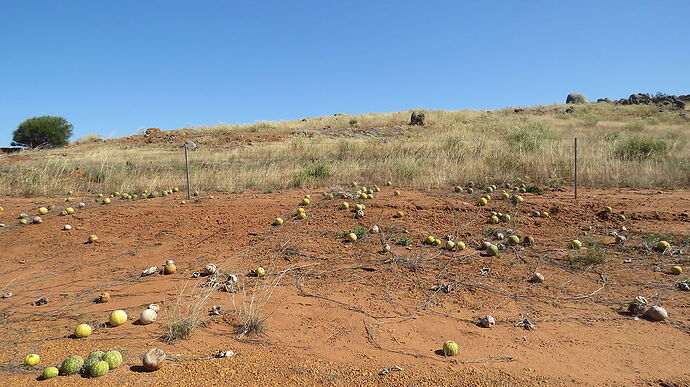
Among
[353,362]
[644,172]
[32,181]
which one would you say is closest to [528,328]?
[353,362]

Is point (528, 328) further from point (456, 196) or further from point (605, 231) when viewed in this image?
point (456, 196)

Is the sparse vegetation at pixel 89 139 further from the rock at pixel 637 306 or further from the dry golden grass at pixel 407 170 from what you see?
the rock at pixel 637 306

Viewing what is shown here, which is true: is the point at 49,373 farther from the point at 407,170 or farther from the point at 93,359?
the point at 407,170

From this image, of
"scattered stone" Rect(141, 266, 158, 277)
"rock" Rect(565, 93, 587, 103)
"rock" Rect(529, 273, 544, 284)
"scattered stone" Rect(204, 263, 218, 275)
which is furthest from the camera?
"rock" Rect(565, 93, 587, 103)

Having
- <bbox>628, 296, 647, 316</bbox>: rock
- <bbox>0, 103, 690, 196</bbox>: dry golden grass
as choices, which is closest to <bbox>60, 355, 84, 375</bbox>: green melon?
<bbox>628, 296, 647, 316</bbox>: rock

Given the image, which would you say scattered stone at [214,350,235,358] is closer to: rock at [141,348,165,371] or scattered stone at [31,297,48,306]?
rock at [141,348,165,371]

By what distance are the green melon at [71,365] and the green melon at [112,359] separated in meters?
0.15

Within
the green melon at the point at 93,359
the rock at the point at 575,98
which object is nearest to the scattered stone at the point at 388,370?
the green melon at the point at 93,359

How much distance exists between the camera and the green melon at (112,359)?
2.81m

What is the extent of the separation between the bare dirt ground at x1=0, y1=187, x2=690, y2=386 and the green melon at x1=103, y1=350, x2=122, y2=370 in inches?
1.7

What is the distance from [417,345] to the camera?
318cm

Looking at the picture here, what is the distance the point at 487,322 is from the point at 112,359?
2.76 meters

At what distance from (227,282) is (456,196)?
17.1ft

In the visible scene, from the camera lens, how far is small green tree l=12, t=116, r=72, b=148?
1027 inches
